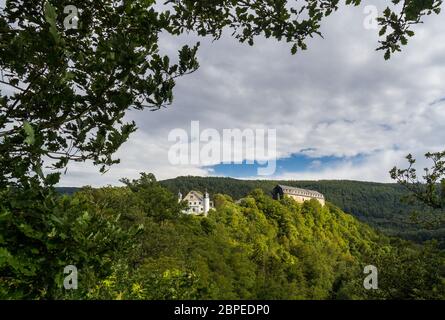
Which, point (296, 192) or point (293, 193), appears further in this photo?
point (296, 192)

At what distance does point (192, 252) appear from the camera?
4678 cm

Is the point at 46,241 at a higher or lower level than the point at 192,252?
higher

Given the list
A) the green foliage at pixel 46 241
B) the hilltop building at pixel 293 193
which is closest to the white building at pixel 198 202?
the hilltop building at pixel 293 193

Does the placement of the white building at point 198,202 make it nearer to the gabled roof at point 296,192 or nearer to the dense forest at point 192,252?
the dense forest at point 192,252

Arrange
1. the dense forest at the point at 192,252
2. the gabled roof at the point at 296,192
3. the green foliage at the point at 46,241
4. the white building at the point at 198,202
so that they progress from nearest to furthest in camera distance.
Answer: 1. the green foliage at the point at 46,241
2. the dense forest at the point at 192,252
3. the white building at the point at 198,202
4. the gabled roof at the point at 296,192

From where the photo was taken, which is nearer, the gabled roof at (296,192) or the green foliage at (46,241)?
the green foliage at (46,241)

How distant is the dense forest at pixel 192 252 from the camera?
3.33 metres

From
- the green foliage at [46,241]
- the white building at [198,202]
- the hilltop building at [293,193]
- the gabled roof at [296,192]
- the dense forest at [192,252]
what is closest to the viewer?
the green foliage at [46,241]

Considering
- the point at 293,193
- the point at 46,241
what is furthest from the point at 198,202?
the point at 46,241

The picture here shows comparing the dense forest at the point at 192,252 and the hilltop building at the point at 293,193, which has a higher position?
the hilltop building at the point at 293,193

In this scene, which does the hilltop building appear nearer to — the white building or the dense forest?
the dense forest

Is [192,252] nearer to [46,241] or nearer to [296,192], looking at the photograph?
[46,241]

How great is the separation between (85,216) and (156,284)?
869cm
